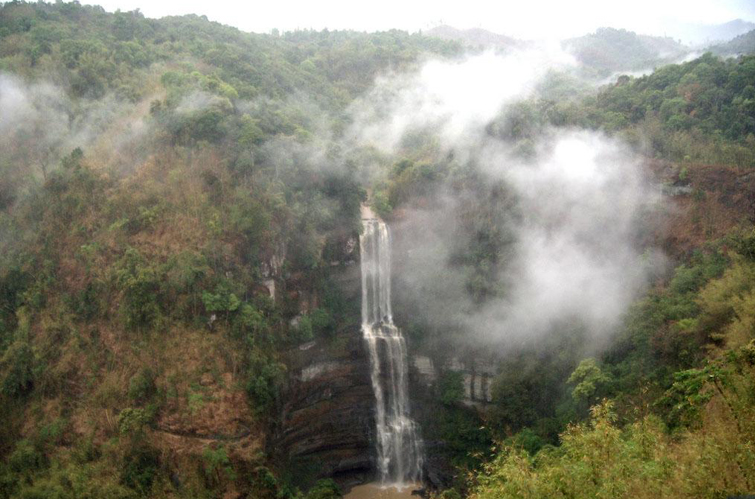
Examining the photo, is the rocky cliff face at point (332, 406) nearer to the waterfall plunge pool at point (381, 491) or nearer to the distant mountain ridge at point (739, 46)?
the waterfall plunge pool at point (381, 491)

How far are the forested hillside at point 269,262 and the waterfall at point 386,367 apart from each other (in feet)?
2.36

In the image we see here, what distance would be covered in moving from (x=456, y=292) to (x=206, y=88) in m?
17.0

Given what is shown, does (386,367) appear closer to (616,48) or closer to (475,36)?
(475,36)

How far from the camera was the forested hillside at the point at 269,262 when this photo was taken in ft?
65.5

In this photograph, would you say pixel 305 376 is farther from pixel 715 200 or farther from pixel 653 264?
pixel 715 200

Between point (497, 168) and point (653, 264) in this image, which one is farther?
point (497, 168)

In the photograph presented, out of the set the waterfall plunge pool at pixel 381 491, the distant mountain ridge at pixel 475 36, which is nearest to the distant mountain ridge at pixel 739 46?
the distant mountain ridge at pixel 475 36

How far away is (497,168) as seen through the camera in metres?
30.3

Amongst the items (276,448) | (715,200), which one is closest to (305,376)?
(276,448)

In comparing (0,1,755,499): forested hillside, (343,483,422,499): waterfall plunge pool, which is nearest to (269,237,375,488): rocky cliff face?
(0,1,755,499): forested hillside

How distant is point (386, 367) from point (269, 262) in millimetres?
7952

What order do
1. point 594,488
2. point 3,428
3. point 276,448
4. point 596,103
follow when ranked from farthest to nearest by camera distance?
point 596,103, point 276,448, point 3,428, point 594,488

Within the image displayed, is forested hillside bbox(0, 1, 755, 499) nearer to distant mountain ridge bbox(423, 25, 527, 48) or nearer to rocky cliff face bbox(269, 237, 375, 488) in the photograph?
rocky cliff face bbox(269, 237, 375, 488)

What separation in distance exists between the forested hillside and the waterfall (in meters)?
0.72
